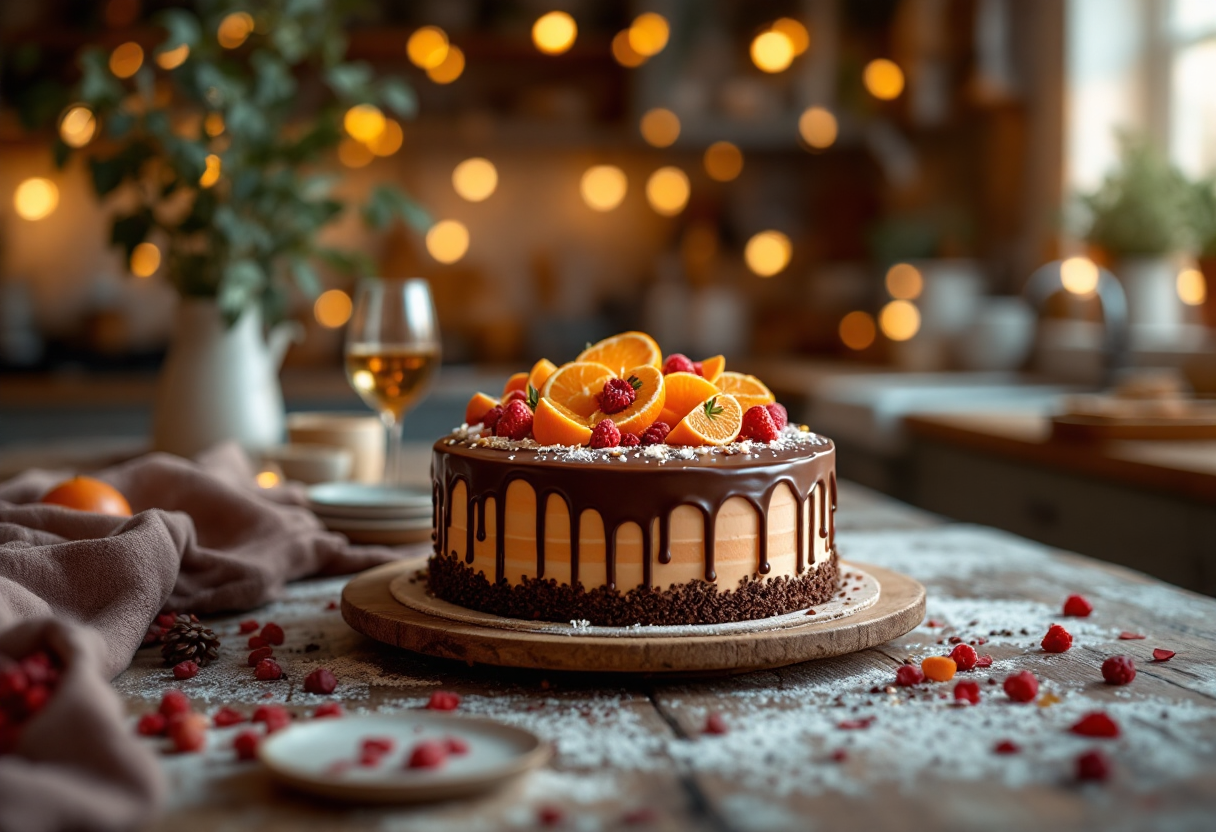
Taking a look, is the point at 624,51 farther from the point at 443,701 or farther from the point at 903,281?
the point at 443,701

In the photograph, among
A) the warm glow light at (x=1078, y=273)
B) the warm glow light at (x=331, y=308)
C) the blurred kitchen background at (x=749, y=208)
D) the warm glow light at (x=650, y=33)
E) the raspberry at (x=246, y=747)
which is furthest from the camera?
the warm glow light at (x=331, y=308)

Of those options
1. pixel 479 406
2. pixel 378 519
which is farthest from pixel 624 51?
pixel 479 406

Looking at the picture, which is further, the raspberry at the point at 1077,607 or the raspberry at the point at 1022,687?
the raspberry at the point at 1077,607

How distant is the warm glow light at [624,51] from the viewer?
4.71 m

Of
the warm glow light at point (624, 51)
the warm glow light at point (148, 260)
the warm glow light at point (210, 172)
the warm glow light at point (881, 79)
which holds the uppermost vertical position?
the warm glow light at point (624, 51)

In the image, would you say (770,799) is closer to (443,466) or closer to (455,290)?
(443,466)

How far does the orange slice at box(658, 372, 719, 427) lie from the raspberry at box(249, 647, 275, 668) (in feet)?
1.43

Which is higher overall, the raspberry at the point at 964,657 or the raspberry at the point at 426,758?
the raspberry at the point at 426,758

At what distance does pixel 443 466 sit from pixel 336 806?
1.70ft

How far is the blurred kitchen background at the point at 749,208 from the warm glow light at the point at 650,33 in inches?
0.4

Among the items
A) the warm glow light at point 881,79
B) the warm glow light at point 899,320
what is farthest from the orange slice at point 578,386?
the warm glow light at point 881,79

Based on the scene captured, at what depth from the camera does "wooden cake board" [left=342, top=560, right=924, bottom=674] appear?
3.34 ft

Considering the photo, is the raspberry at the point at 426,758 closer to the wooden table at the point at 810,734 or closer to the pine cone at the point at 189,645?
the wooden table at the point at 810,734

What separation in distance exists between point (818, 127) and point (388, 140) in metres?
1.70
